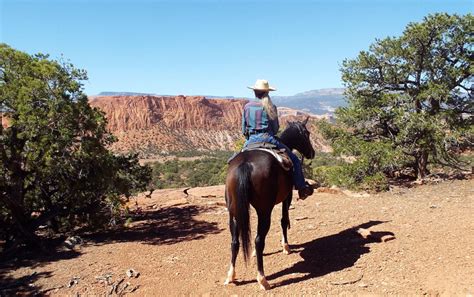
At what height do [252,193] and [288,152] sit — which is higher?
[288,152]

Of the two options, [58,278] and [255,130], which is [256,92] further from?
[58,278]

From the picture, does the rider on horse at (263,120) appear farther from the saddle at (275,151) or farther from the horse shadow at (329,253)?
the horse shadow at (329,253)

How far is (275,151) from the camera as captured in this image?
5.70 meters

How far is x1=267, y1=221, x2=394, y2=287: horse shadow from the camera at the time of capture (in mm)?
5770

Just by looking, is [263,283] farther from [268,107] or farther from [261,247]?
[268,107]

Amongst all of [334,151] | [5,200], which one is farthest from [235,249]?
[334,151]

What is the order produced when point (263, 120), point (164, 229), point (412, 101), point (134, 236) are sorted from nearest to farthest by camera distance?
point (263, 120) < point (134, 236) < point (164, 229) < point (412, 101)

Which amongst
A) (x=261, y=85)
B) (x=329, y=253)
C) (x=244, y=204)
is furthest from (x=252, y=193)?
(x=329, y=253)

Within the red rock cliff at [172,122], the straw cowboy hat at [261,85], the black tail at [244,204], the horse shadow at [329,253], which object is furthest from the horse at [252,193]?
the red rock cliff at [172,122]

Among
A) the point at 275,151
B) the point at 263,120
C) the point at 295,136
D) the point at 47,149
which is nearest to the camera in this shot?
the point at 275,151

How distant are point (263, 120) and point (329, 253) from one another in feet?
8.55

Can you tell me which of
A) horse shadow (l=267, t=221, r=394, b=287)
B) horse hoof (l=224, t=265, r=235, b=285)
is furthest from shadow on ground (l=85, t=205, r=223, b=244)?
horse hoof (l=224, t=265, r=235, b=285)

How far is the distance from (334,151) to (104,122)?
8034 mm

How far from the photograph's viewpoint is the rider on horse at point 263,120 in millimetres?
5941
